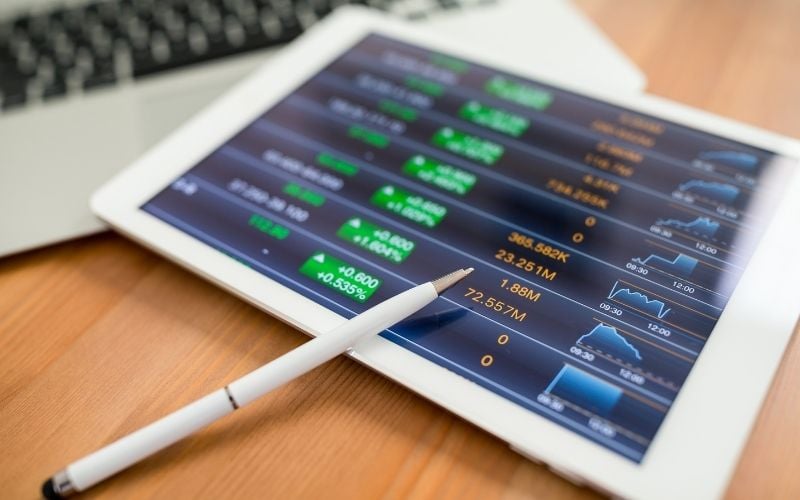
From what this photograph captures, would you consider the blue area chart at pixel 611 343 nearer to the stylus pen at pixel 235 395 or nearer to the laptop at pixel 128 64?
the stylus pen at pixel 235 395

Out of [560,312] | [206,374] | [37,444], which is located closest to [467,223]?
[560,312]

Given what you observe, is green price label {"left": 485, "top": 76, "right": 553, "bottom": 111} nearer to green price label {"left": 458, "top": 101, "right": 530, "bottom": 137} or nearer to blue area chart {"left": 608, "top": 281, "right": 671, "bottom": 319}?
green price label {"left": 458, "top": 101, "right": 530, "bottom": 137}

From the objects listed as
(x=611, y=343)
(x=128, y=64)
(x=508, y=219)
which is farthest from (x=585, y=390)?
(x=128, y=64)

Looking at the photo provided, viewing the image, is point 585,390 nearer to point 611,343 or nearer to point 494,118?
point 611,343

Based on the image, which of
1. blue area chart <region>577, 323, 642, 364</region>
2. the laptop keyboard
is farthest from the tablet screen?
the laptop keyboard

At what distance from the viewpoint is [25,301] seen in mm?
507

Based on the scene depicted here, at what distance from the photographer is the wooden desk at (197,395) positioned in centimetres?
40

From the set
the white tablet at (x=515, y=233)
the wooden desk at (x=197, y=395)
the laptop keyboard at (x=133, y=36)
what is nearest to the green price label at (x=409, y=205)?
the white tablet at (x=515, y=233)

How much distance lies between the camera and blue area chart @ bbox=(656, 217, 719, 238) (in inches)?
18.5

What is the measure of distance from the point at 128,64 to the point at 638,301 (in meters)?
0.47

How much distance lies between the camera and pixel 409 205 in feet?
1.66

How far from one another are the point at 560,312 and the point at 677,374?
7 centimetres

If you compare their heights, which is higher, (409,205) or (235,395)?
(409,205)

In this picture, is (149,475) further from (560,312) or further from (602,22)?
(602,22)
